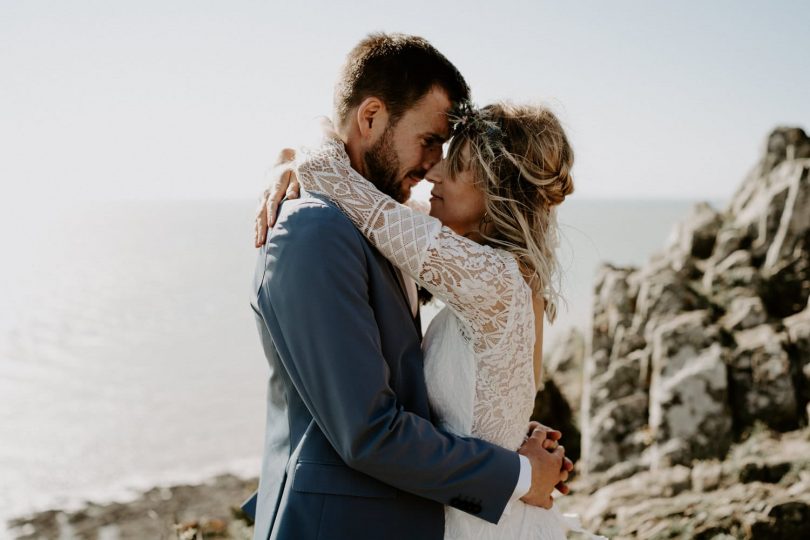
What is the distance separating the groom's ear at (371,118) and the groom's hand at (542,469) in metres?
1.22

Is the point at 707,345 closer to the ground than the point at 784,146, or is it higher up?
closer to the ground

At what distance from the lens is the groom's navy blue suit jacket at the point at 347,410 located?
6.07 feet

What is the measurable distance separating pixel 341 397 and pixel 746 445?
5.73 meters

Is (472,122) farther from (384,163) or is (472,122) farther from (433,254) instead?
(433,254)

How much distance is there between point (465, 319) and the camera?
2203mm

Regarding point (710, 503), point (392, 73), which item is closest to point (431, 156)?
point (392, 73)

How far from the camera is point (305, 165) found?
225 cm

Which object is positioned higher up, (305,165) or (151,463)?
(305,165)

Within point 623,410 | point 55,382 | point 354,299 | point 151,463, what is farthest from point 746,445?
point 55,382

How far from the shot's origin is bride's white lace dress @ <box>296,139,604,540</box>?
6.96 ft

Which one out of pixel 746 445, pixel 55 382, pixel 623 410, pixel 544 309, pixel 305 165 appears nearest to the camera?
Result: pixel 305 165

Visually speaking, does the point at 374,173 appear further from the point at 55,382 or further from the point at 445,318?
the point at 55,382

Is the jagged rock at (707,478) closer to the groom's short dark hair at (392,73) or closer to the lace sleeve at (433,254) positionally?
the lace sleeve at (433,254)

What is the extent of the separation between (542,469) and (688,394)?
583 centimetres
